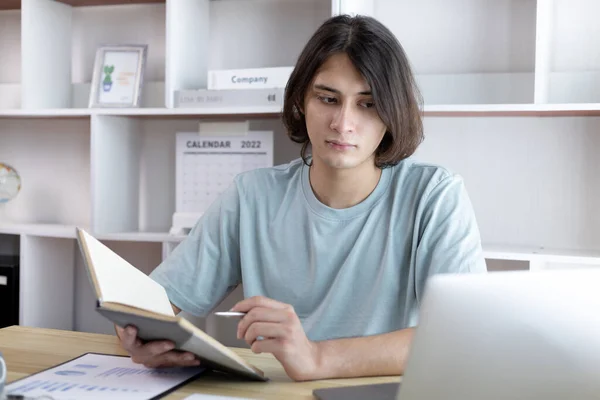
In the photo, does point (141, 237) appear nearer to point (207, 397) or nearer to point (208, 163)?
point (208, 163)

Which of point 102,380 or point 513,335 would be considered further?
point 102,380

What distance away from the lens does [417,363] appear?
832 millimetres

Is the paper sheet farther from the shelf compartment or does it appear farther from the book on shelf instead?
the shelf compartment

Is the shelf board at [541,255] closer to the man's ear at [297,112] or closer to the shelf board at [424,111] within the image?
the shelf board at [424,111]

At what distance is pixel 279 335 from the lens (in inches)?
45.7

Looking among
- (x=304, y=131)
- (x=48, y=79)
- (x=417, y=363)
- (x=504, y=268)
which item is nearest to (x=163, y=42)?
(x=48, y=79)

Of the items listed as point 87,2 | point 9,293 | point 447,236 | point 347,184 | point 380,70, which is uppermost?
point 87,2

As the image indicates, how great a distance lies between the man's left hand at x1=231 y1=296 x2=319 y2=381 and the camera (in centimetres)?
116

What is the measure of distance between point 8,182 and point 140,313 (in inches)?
81.2

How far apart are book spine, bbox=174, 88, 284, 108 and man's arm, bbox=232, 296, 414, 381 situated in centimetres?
125

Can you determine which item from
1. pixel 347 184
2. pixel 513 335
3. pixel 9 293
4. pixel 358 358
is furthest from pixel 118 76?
pixel 513 335

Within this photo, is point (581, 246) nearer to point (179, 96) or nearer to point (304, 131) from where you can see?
point (304, 131)

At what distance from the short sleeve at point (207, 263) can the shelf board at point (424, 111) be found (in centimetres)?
60

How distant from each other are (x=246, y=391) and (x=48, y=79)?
1962 mm
